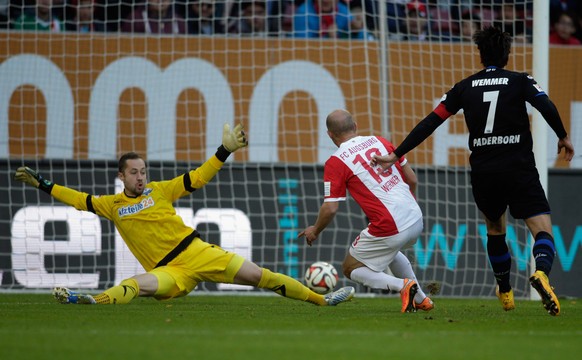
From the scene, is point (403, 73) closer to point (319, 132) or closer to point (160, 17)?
point (319, 132)

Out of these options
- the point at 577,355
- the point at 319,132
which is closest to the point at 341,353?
the point at 577,355

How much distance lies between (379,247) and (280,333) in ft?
6.83

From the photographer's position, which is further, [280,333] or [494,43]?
[494,43]

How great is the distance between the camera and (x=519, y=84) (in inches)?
292

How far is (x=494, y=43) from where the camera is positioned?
7.61 metres

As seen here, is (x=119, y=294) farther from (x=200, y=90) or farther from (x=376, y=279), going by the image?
(x=200, y=90)

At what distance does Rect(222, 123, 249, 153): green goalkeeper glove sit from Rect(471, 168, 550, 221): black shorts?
6.03 ft

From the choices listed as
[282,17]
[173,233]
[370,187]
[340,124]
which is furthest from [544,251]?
[282,17]

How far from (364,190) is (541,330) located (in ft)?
6.60

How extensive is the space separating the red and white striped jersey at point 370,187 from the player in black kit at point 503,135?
21 cm

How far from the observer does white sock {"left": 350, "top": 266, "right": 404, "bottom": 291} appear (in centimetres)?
766

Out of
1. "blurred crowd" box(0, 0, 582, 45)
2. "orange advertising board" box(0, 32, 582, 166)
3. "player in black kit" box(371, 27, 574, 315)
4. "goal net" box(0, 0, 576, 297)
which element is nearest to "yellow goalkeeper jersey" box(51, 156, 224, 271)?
"player in black kit" box(371, 27, 574, 315)

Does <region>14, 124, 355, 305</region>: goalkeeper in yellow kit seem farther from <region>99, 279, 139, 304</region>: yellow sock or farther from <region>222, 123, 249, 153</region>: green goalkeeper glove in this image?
<region>99, 279, 139, 304</region>: yellow sock

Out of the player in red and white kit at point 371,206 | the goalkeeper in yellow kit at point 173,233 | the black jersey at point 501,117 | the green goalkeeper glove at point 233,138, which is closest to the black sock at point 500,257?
the player in red and white kit at point 371,206
